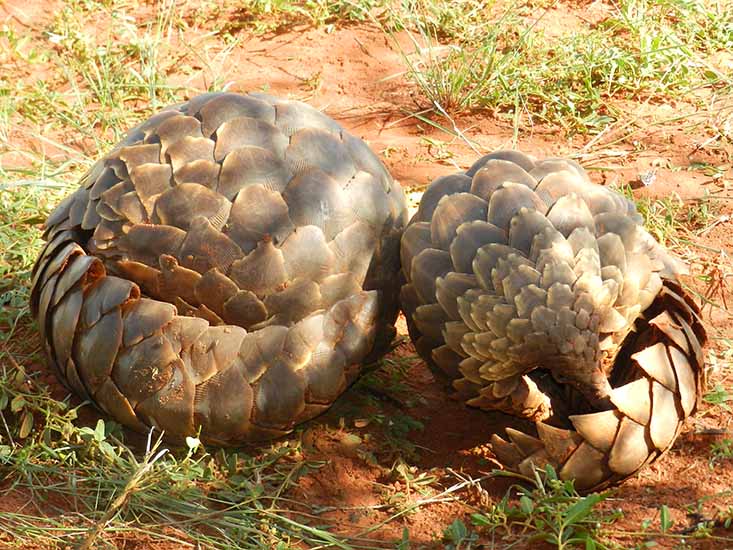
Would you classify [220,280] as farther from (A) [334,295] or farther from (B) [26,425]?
(B) [26,425]

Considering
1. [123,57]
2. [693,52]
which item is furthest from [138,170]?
[693,52]

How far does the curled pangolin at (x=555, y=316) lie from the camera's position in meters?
2.86

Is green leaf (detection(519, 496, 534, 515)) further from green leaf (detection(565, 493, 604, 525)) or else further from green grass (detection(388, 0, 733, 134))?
green grass (detection(388, 0, 733, 134))

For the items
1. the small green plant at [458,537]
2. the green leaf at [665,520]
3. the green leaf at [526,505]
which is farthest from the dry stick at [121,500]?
the green leaf at [665,520]

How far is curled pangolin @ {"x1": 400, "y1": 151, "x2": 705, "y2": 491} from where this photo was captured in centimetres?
286

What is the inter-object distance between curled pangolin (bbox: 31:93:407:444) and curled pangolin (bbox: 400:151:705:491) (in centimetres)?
25

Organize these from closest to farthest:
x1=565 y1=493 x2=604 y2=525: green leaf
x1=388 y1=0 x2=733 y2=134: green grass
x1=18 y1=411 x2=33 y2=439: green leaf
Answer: x1=565 y1=493 x2=604 y2=525: green leaf
x1=18 y1=411 x2=33 y2=439: green leaf
x1=388 y1=0 x2=733 y2=134: green grass

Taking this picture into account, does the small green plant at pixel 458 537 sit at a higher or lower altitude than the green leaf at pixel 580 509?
lower

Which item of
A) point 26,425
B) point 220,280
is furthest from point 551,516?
point 26,425

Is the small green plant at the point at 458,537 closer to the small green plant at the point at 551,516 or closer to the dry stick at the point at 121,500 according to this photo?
the small green plant at the point at 551,516

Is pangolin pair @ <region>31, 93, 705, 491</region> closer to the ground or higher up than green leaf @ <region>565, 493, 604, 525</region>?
higher up

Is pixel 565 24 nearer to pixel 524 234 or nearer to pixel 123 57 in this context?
pixel 123 57

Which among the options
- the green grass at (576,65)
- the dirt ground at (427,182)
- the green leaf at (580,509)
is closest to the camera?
the green leaf at (580,509)

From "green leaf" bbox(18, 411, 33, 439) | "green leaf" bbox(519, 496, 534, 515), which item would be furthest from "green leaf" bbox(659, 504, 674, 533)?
"green leaf" bbox(18, 411, 33, 439)
